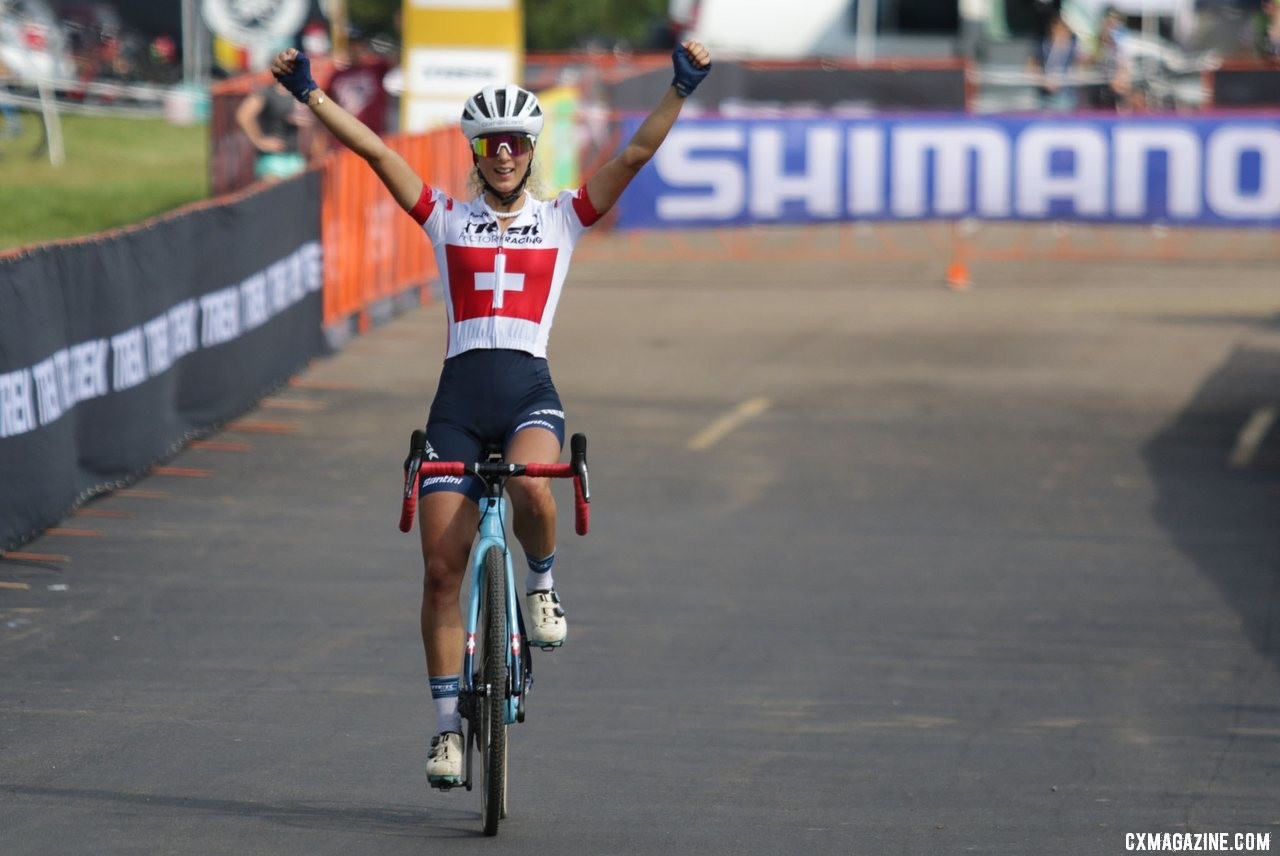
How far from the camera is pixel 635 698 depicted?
31.0 ft

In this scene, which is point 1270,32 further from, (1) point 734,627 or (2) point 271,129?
(1) point 734,627

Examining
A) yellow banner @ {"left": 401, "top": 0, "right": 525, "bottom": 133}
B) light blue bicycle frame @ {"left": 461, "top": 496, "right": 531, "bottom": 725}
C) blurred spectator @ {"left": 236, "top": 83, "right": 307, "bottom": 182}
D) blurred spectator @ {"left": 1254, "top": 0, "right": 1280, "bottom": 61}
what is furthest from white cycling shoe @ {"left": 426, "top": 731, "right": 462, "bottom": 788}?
blurred spectator @ {"left": 1254, "top": 0, "right": 1280, "bottom": 61}

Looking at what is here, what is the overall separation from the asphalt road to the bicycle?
29 centimetres

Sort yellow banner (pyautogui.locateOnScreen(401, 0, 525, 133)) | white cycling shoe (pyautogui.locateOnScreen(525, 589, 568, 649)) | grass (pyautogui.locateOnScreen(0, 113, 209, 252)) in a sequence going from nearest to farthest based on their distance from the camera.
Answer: white cycling shoe (pyautogui.locateOnScreen(525, 589, 568, 649)) < grass (pyautogui.locateOnScreen(0, 113, 209, 252)) < yellow banner (pyautogui.locateOnScreen(401, 0, 525, 133))

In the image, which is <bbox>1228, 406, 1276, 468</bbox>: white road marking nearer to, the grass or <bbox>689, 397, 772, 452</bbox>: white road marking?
<bbox>689, 397, 772, 452</bbox>: white road marking

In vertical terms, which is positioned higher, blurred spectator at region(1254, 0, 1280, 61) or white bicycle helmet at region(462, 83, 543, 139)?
white bicycle helmet at region(462, 83, 543, 139)

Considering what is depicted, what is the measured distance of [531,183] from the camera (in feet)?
26.0

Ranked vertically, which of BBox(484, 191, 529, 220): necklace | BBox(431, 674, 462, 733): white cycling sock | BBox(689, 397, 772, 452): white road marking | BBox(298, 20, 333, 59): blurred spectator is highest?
BBox(484, 191, 529, 220): necklace

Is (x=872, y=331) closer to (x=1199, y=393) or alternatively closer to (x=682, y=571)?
(x=1199, y=393)

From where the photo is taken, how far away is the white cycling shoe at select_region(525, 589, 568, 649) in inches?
300

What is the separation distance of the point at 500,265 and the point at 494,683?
5.02ft

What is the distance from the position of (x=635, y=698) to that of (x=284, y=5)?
1682 cm

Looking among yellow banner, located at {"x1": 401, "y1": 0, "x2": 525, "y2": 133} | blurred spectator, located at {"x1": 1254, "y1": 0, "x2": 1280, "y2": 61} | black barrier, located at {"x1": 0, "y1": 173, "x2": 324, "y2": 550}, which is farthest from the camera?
blurred spectator, located at {"x1": 1254, "y1": 0, "x2": 1280, "y2": 61}

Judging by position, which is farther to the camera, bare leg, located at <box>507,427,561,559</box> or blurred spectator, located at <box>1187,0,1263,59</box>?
blurred spectator, located at <box>1187,0,1263,59</box>
